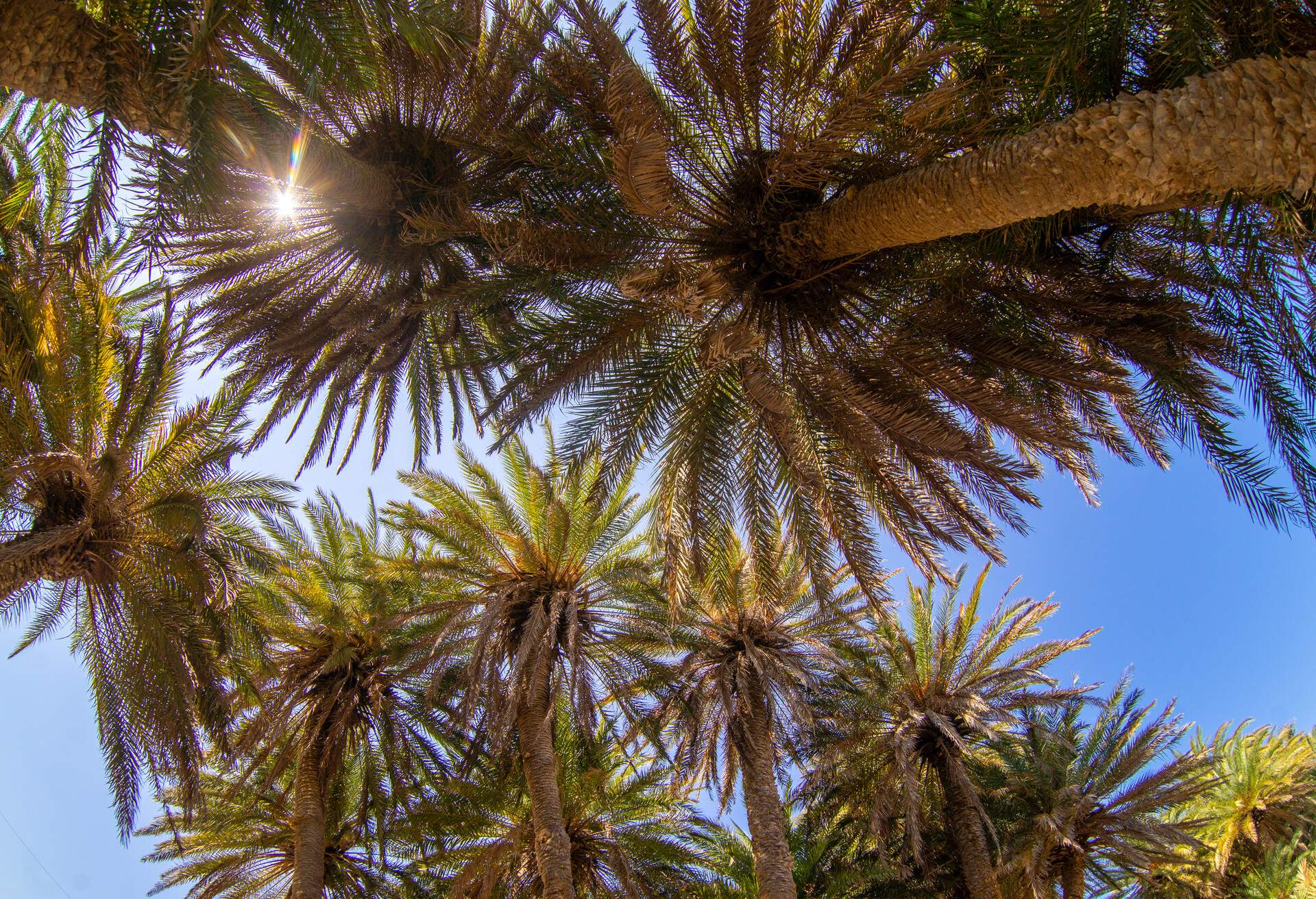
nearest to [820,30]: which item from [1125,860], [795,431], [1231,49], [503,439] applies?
[1231,49]

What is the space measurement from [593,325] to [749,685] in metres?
7.25

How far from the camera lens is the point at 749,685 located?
12.4 metres

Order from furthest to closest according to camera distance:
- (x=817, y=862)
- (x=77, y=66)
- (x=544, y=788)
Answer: (x=817, y=862) < (x=544, y=788) < (x=77, y=66)

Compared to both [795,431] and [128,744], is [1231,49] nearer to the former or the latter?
[795,431]

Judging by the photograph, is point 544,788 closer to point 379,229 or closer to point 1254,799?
point 379,229

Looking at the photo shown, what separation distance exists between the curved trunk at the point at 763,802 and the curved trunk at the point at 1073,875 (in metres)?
5.15

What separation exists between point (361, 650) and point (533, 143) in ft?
29.5

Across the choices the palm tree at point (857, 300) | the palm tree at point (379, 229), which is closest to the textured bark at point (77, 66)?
the palm tree at point (379, 229)

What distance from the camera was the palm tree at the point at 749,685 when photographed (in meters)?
11.8

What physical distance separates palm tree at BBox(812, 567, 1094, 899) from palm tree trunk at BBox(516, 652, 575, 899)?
15.8 ft

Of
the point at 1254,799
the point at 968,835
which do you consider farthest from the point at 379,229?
the point at 1254,799

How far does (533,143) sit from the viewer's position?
7000 millimetres

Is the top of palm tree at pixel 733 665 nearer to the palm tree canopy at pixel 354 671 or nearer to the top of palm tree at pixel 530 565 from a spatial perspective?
the top of palm tree at pixel 530 565

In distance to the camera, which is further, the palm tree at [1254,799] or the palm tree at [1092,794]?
the palm tree at [1254,799]
